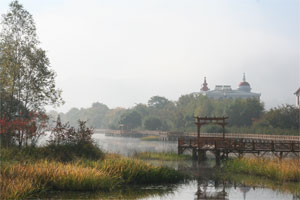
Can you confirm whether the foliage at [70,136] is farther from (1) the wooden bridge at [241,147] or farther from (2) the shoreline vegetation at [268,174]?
(1) the wooden bridge at [241,147]

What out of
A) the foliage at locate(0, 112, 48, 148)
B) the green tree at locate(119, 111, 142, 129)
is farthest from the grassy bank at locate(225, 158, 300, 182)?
the green tree at locate(119, 111, 142, 129)

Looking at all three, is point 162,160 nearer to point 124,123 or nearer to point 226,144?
point 226,144

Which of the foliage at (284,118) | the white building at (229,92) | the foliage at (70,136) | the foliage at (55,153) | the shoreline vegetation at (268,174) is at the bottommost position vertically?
the shoreline vegetation at (268,174)

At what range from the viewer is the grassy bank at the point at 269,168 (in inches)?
966

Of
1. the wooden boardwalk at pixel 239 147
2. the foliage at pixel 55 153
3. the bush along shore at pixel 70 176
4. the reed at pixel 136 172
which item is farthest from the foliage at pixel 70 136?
the wooden boardwalk at pixel 239 147

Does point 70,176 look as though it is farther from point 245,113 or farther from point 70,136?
point 245,113

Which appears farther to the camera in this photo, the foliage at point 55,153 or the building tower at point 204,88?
the building tower at point 204,88

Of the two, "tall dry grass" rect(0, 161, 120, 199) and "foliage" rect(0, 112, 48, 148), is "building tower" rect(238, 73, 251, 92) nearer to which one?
"foliage" rect(0, 112, 48, 148)

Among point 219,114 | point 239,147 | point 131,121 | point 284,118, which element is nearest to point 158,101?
point 131,121

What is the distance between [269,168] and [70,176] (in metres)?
12.4

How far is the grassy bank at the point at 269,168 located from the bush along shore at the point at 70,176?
5317 mm

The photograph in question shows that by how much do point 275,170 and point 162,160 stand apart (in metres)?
14.8

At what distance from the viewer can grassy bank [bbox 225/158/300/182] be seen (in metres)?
24.5

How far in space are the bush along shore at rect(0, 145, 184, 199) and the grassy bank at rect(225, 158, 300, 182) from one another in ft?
17.4
